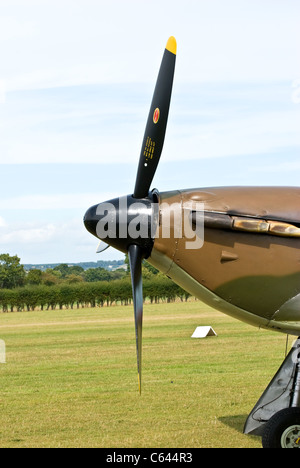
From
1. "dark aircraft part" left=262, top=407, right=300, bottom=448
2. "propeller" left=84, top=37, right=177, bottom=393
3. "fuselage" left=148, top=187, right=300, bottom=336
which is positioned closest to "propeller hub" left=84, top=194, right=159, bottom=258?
"propeller" left=84, top=37, right=177, bottom=393

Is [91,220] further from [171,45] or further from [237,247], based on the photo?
[171,45]

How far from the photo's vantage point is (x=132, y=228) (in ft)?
24.7

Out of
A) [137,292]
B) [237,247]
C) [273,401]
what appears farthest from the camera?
[273,401]

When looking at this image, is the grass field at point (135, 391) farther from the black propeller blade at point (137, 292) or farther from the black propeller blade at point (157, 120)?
the black propeller blade at point (157, 120)

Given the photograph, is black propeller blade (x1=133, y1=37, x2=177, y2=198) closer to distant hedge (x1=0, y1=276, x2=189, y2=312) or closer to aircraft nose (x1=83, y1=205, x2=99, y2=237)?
aircraft nose (x1=83, y1=205, x2=99, y2=237)

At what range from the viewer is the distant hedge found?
65.5 metres

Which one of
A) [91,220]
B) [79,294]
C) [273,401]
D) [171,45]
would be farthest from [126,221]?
[79,294]

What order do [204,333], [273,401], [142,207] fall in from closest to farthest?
[142,207] → [273,401] → [204,333]

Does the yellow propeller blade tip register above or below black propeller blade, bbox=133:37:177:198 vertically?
above

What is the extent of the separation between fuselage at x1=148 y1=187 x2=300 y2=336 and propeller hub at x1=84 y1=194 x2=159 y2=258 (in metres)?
0.11

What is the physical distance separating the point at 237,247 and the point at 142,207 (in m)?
1.21

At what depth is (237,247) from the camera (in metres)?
7.44
